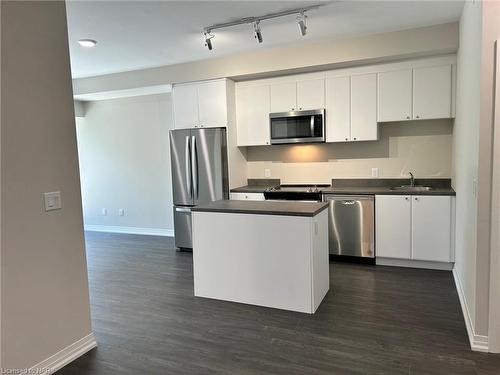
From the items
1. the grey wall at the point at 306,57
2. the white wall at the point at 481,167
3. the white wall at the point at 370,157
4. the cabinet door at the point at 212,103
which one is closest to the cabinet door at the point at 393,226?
the white wall at the point at 370,157

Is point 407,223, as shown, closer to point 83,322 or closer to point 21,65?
point 83,322

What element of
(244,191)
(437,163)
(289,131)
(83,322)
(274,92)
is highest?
(274,92)

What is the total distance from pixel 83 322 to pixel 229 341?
3.52 ft

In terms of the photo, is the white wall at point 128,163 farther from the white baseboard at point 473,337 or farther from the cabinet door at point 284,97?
the white baseboard at point 473,337

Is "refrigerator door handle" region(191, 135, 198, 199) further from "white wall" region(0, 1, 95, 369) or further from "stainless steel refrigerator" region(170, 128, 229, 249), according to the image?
"white wall" region(0, 1, 95, 369)

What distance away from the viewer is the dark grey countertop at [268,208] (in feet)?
10.1

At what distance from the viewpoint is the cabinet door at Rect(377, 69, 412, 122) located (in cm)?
426

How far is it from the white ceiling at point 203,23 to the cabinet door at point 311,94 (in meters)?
0.60

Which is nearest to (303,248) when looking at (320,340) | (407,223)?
(320,340)

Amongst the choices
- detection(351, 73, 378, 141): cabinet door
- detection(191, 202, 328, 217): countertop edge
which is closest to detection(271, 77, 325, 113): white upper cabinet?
detection(351, 73, 378, 141): cabinet door

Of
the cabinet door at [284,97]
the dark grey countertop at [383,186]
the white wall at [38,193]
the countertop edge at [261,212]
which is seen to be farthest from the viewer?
the cabinet door at [284,97]

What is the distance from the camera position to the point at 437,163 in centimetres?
453

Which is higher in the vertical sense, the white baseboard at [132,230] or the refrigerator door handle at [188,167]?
the refrigerator door handle at [188,167]

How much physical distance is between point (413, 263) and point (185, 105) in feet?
12.0
